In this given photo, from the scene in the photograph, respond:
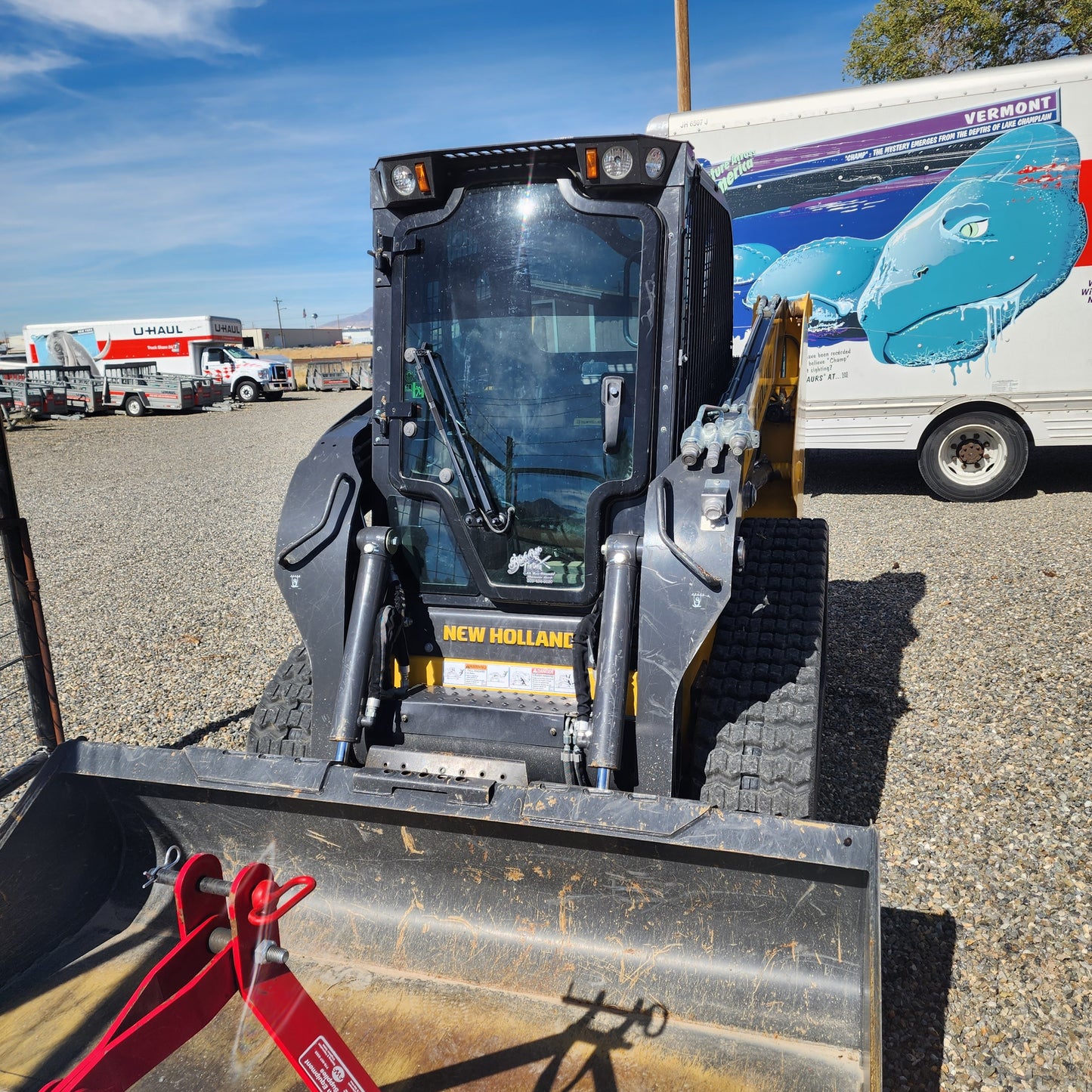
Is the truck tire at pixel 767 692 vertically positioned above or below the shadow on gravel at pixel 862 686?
above

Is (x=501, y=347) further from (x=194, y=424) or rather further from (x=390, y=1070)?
(x=194, y=424)

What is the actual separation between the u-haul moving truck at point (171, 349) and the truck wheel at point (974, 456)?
24552 mm

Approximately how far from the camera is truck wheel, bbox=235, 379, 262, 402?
2942 cm

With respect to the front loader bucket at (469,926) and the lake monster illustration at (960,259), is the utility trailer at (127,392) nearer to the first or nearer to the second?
the lake monster illustration at (960,259)

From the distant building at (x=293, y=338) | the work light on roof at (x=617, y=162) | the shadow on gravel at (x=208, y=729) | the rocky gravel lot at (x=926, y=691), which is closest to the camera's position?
the rocky gravel lot at (x=926, y=691)

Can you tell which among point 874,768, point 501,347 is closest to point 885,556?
point 874,768

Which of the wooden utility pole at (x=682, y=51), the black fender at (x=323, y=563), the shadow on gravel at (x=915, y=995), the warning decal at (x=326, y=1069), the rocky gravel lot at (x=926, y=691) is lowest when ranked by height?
the shadow on gravel at (x=915, y=995)

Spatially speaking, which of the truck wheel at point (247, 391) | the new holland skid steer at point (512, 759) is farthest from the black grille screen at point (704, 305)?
the truck wheel at point (247, 391)

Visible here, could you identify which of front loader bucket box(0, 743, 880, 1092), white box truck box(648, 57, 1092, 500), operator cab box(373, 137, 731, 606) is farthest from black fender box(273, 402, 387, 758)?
white box truck box(648, 57, 1092, 500)

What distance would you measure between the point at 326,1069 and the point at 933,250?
857 cm

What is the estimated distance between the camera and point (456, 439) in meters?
3.42

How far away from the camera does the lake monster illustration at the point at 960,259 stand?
7.94 metres

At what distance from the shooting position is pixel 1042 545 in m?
7.46

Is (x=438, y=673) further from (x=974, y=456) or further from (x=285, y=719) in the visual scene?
(x=974, y=456)
